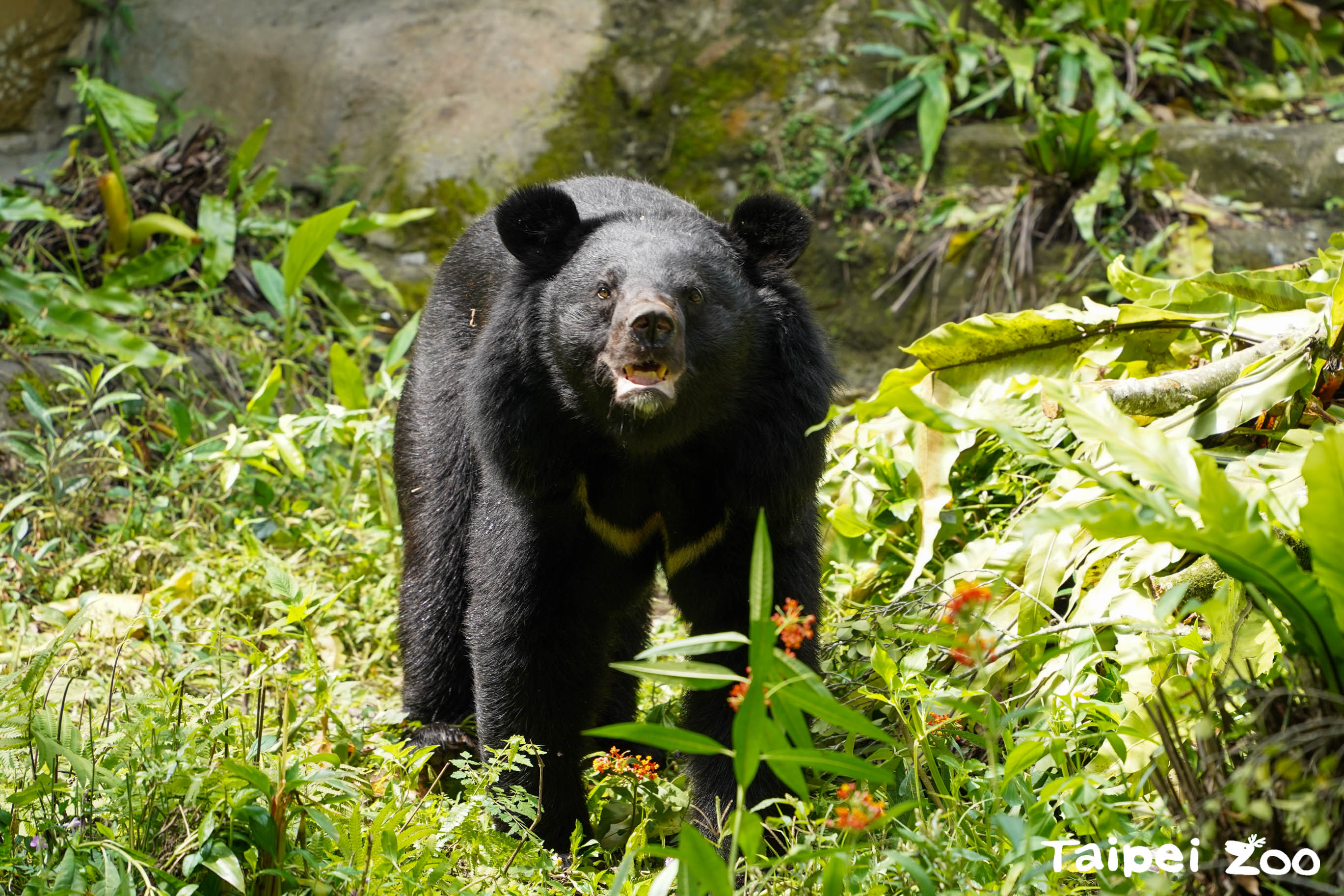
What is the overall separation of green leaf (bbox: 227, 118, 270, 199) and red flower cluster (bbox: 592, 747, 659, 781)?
470 cm

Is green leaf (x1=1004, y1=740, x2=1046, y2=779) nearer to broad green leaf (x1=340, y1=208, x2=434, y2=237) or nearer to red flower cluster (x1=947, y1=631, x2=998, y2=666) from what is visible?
red flower cluster (x1=947, y1=631, x2=998, y2=666)

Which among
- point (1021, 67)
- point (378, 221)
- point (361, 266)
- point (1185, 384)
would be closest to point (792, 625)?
point (1185, 384)

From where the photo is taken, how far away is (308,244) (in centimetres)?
568

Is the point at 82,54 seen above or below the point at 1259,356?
above

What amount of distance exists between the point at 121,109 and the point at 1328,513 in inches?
259

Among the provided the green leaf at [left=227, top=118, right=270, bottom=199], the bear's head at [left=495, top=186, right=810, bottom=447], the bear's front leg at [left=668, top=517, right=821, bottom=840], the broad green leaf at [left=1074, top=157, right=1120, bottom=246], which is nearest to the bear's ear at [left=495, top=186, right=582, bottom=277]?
the bear's head at [left=495, top=186, right=810, bottom=447]

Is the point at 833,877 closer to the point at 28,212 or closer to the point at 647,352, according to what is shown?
the point at 647,352

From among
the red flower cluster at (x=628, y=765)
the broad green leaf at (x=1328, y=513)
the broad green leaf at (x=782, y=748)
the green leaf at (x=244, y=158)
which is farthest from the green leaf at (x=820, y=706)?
the green leaf at (x=244, y=158)

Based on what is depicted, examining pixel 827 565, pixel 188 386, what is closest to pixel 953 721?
pixel 827 565

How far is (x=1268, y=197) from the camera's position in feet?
23.0

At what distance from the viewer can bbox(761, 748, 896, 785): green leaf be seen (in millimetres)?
1886

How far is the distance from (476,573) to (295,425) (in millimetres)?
1553

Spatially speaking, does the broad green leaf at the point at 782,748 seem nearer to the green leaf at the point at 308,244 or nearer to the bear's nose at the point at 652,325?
the bear's nose at the point at 652,325

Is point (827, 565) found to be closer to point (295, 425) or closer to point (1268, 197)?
point (295, 425)
